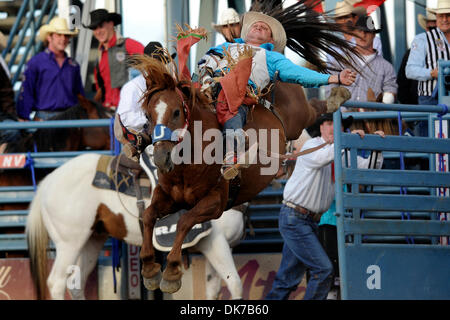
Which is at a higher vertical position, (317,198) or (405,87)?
(405,87)

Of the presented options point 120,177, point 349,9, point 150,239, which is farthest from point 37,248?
point 349,9

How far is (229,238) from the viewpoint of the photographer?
29.2 feet

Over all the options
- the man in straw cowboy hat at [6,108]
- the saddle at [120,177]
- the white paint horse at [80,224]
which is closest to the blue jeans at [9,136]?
the man in straw cowboy hat at [6,108]

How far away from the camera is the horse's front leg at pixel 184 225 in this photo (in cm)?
584

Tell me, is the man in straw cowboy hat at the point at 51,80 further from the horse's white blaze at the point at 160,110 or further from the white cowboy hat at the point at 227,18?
the horse's white blaze at the point at 160,110

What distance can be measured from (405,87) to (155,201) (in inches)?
160

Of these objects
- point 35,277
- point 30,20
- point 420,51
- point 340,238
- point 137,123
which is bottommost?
point 35,277

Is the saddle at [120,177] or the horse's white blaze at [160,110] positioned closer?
the horse's white blaze at [160,110]

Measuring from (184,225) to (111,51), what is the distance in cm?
410

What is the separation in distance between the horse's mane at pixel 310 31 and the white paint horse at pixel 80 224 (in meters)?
2.10

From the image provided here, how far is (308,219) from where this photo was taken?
8.45m

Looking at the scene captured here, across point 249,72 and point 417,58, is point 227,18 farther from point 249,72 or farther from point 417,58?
point 249,72
